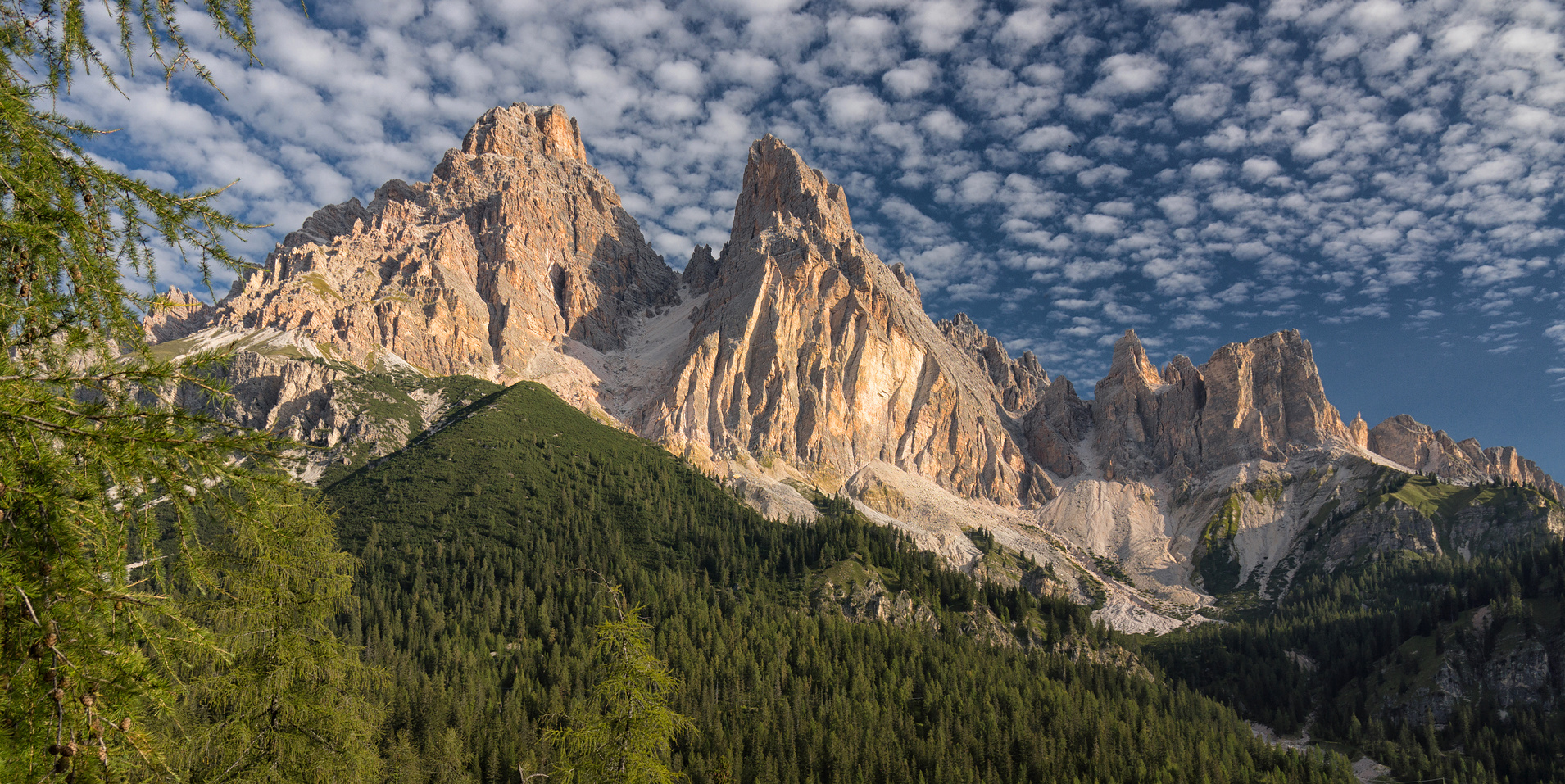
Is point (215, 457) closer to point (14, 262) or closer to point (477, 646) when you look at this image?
point (14, 262)

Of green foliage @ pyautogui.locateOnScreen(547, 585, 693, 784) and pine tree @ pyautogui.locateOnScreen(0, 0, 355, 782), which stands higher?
pine tree @ pyautogui.locateOnScreen(0, 0, 355, 782)

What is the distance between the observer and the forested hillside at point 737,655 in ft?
330

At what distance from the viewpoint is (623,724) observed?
787 inches

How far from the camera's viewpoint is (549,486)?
200 meters

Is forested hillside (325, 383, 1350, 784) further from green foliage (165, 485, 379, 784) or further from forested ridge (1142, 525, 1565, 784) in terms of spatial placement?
forested ridge (1142, 525, 1565, 784)

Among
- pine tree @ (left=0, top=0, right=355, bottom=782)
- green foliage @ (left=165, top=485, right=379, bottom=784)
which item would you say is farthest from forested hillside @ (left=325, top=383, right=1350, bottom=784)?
pine tree @ (left=0, top=0, right=355, bottom=782)

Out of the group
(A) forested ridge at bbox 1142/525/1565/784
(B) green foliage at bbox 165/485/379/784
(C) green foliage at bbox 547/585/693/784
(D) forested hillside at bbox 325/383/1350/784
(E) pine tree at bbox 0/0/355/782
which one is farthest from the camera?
(A) forested ridge at bbox 1142/525/1565/784

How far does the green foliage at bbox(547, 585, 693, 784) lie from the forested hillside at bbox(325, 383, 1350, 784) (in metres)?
25.9

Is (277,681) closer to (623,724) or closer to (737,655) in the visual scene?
(623,724)

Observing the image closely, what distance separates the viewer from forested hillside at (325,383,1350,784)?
101m

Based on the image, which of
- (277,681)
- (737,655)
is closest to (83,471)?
(277,681)

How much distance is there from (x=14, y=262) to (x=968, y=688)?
135m

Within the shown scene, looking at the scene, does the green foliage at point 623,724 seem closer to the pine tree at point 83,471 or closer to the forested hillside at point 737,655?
the pine tree at point 83,471

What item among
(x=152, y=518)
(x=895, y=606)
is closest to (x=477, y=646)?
(x=895, y=606)
